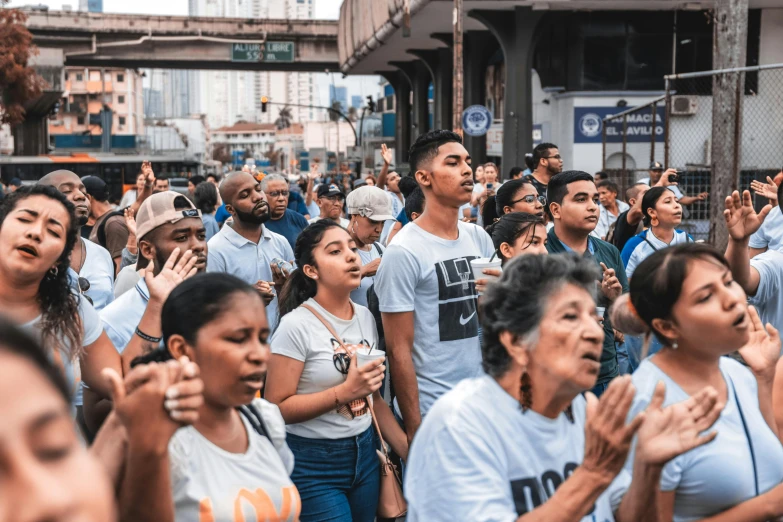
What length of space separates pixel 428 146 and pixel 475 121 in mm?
13051

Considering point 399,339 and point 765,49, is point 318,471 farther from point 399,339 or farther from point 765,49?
point 765,49

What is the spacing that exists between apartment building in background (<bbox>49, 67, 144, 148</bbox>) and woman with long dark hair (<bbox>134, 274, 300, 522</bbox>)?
105029mm

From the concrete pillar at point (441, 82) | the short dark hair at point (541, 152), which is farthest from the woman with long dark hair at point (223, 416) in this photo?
the concrete pillar at point (441, 82)

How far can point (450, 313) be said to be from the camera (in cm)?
478

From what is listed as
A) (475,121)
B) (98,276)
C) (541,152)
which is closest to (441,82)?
(475,121)

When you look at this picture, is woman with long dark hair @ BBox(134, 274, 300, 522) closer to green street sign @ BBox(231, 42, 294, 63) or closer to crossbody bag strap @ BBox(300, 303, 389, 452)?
crossbody bag strap @ BBox(300, 303, 389, 452)

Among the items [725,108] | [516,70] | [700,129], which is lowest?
[725,108]

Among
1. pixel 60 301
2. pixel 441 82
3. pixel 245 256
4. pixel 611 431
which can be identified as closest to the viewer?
pixel 611 431

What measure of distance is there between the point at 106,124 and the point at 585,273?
61340 millimetres

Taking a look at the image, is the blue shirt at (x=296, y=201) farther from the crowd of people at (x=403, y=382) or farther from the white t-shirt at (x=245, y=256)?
the crowd of people at (x=403, y=382)

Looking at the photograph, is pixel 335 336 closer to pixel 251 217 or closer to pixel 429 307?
pixel 429 307

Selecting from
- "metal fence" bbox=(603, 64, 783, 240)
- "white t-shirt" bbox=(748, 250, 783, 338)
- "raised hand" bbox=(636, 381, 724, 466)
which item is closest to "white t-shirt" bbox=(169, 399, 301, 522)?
"raised hand" bbox=(636, 381, 724, 466)

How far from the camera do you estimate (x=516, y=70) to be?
25062mm

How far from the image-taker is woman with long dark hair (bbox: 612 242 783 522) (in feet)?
9.75
